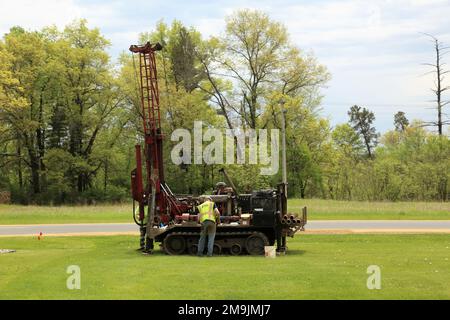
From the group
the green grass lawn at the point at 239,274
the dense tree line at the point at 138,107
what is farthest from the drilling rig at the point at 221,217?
the dense tree line at the point at 138,107

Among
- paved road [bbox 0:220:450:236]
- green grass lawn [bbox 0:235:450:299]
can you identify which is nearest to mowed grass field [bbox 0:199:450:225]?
paved road [bbox 0:220:450:236]

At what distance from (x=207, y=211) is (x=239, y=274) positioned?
5277 mm

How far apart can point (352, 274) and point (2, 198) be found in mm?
48597

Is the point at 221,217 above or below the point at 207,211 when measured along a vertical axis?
below

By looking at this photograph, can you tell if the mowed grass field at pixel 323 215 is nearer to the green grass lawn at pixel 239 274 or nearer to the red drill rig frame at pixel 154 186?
the green grass lawn at pixel 239 274

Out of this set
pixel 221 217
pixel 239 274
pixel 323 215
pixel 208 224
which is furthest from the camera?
pixel 323 215

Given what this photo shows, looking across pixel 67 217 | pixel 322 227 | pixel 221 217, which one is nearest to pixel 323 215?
pixel 322 227

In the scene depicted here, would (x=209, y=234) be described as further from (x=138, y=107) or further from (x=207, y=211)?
(x=138, y=107)

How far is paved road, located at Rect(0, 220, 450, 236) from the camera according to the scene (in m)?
28.3

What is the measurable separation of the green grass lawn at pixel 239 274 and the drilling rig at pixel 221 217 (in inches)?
31.0

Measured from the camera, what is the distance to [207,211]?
18828 millimetres

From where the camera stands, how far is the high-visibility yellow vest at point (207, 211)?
18.8m

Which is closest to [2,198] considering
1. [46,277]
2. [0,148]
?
[0,148]
